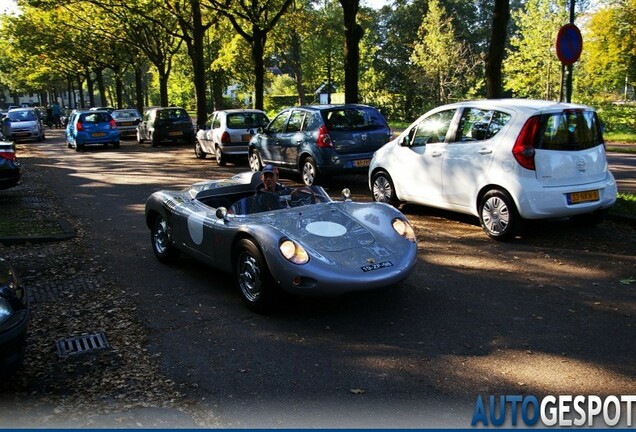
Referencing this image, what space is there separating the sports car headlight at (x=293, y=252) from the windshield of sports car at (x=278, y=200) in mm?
978

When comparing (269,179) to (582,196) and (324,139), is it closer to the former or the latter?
(582,196)

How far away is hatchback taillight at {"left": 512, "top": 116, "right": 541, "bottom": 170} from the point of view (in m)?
7.48

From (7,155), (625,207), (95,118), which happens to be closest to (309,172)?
(7,155)

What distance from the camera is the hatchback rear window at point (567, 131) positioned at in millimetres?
7516

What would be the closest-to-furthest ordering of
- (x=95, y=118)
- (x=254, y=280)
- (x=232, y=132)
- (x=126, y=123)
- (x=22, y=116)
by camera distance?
(x=254, y=280) < (x=232, y=132) < (x=95, y=118) < (x=126, y=123) < (x=22, y=116)

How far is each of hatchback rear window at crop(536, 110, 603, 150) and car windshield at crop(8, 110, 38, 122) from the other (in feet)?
103

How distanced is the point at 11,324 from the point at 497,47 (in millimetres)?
10404

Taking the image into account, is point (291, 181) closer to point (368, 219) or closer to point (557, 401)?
point (368, 219)

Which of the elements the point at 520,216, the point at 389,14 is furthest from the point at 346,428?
the point at 389,14

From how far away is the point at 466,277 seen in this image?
21.3 ft

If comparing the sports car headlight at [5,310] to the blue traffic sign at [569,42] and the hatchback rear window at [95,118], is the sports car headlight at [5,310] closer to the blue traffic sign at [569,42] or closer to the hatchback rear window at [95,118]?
the blue traffic sign at [569,42]

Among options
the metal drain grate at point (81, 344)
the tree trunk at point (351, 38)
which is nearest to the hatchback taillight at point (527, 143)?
the metal drain grate at point (81, 344)

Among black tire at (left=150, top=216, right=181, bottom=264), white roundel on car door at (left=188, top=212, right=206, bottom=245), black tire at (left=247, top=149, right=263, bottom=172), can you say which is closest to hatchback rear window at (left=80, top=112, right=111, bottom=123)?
black tire at (left=247, top=149, right=263, bottom=172)

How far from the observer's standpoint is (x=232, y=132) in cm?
1769
